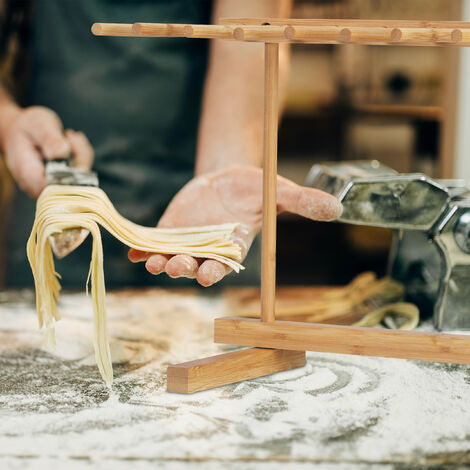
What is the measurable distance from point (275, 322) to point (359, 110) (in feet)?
9.99

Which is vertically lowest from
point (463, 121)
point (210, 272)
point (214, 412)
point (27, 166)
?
point (214, 412)

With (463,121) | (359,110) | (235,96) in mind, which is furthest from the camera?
(359,110)

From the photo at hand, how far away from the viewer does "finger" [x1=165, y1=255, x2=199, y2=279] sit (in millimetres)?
751

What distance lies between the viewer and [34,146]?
1.17 metres

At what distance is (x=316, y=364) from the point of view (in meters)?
0.84

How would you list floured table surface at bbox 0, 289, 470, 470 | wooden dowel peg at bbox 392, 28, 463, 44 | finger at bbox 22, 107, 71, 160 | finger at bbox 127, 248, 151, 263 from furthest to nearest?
finger at bbox 22, 107, 71, 160 < finger at bbox 127, 248, 151, 263 < wooden dowel peg at bbox 392, 28, 463, 44 < floured table surface at bbox 0, 289, 470, 470

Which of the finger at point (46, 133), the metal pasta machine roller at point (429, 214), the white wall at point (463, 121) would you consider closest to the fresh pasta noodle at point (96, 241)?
the metal pasta machine roller at point (429, 214)

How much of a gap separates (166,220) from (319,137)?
2982 millimetres

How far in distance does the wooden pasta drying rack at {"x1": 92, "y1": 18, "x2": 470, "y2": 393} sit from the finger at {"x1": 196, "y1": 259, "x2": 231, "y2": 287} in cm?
6

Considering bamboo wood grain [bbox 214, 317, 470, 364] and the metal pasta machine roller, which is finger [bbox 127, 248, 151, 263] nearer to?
bamboo wood grain [bbox 214, 317, 470, 364]

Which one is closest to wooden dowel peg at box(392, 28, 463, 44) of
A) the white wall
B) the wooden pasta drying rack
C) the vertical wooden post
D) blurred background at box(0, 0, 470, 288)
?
the wooden pasta drying rack

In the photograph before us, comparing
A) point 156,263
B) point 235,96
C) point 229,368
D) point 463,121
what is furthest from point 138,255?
point 463,121

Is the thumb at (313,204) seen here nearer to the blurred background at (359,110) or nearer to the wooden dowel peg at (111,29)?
the wooden dowel peg at (111,29)

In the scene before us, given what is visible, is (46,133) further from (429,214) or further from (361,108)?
(361,108)
